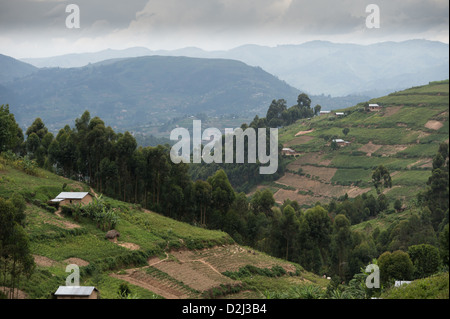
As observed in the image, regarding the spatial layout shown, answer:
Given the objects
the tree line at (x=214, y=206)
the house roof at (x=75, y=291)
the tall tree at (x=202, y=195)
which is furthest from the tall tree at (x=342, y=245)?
the house roof at (x=75, y=291)

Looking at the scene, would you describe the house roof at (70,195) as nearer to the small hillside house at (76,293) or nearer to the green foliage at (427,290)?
the small hillside house at (76,293)

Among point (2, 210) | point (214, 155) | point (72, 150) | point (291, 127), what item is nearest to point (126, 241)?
point (2, 210)

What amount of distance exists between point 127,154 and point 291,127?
56850 mm

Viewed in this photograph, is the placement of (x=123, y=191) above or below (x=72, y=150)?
below

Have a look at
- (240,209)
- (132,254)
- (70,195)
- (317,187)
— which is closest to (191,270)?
(132,254)

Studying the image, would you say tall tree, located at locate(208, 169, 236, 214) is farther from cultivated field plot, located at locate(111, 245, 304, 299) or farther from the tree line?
cultivated field plot, located at locate(111, 245, 304, 299)

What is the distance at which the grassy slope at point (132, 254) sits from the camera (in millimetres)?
19031

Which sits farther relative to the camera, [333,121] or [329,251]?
[333,121]

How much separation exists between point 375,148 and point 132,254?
5062cm

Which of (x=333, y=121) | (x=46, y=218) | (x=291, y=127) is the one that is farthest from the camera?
(x=291, y=127)

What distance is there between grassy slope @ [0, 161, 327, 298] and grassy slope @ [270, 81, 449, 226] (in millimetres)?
29165
